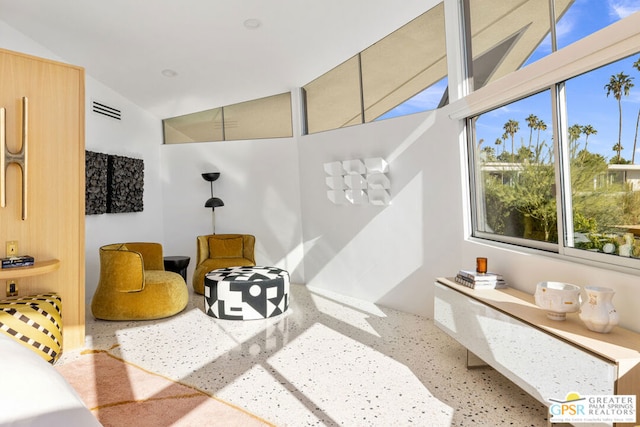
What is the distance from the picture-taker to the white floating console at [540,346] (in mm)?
1719

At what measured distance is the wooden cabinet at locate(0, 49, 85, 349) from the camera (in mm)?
3203

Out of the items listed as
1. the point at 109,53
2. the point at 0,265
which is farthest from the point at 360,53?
the point at 0,265

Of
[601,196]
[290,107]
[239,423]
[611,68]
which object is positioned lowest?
[239,423]

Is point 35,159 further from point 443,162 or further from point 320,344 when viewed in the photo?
point 443,162

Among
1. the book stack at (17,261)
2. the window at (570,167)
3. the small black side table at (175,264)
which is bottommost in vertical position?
the small black side table at (175,264)

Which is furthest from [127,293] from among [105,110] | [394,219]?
[394,219]

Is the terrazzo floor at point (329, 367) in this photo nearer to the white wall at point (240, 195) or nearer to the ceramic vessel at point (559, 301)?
the ceramic vessel at point (559, 301)

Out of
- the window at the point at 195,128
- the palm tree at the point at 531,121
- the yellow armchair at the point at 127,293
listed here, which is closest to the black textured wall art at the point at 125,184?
the window at the point at 195,128

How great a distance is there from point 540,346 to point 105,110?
18.0 ft

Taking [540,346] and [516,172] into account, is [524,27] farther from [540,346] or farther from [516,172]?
[540,346]

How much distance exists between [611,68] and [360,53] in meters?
3.10

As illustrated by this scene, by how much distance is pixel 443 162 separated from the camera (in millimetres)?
3920

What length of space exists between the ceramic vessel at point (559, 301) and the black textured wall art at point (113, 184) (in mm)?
4771

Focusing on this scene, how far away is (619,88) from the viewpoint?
2.31 m
